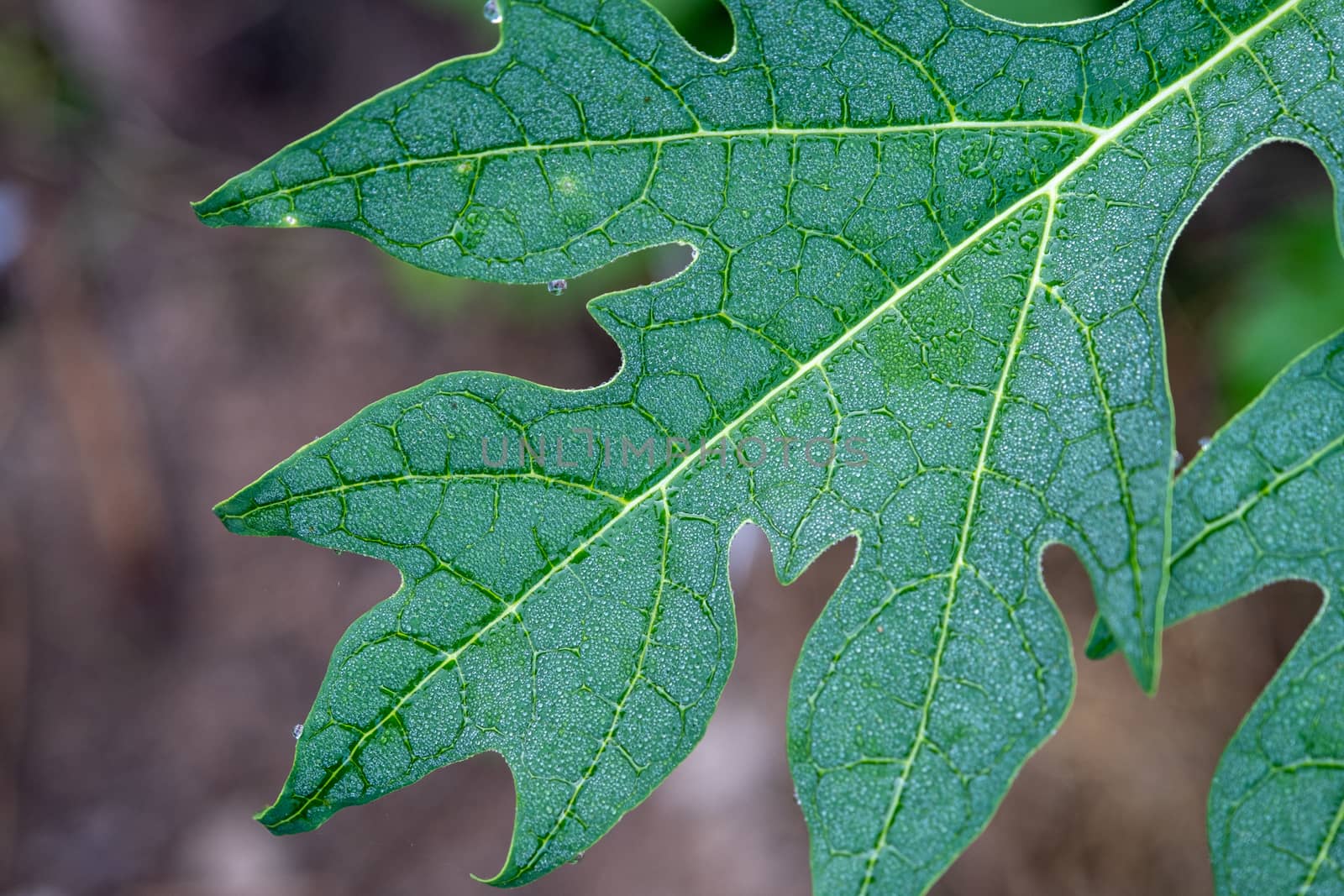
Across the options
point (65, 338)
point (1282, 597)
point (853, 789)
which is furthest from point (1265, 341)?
point (65, 338)

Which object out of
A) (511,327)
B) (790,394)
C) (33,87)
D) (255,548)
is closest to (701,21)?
(511,327)

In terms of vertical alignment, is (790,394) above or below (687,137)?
below

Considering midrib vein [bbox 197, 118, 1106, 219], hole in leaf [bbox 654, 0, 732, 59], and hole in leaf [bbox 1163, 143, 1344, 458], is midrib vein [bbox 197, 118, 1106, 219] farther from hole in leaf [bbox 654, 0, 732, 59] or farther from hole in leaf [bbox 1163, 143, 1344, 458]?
hole in leaf [bbox 1163, 143, 1344, 458]

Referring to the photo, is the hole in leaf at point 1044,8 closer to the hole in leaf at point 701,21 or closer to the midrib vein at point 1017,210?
the hole in leaf at point 701,21

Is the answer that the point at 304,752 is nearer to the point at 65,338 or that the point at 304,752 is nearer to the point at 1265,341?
the point at 1265,341

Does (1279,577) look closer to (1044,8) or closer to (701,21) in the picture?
(1044,8)

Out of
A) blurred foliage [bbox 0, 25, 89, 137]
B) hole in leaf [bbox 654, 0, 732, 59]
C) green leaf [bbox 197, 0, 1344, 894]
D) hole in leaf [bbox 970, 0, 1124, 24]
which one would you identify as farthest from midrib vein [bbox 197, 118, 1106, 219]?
blurred foliage [bbox 0, 25, 89, 137]
